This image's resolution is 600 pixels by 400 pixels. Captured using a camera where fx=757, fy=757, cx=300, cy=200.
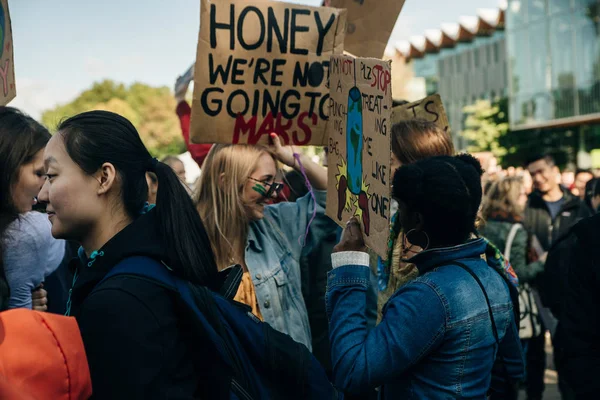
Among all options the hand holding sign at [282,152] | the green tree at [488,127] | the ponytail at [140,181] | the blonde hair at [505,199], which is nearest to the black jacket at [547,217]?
the blonde hair at [505,199]

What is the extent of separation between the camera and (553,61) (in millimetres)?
30531

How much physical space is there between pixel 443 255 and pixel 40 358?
1.32 meters

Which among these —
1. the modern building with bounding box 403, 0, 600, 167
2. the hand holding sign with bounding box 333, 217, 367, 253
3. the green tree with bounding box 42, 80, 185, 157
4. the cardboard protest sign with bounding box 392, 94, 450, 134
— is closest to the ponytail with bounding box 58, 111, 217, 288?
the hand holding sign with bounding box 333, 217, 367, 253

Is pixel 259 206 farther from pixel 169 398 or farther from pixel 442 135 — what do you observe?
pixel 169 398

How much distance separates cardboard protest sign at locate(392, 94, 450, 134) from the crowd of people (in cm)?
60

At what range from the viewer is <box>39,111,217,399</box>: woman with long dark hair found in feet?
5.59

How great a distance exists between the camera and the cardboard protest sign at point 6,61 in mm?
3242

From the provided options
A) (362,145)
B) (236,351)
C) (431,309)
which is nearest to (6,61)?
(362,145)

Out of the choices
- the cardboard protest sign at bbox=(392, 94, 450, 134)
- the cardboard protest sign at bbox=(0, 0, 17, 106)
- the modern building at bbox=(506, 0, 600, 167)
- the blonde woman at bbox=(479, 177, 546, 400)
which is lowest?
the blonde woman at bbox=(479, 177, 546, 400)

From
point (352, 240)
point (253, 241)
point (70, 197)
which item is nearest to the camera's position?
point (70, 197)

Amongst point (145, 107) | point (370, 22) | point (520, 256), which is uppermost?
point (145, 107)

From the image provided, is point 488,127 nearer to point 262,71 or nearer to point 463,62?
point 463,62

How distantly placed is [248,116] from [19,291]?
128 centimetres

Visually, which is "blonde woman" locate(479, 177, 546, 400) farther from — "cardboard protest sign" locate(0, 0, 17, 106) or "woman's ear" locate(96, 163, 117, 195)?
"woman's ear" locate(96, 163, 117, 195)
